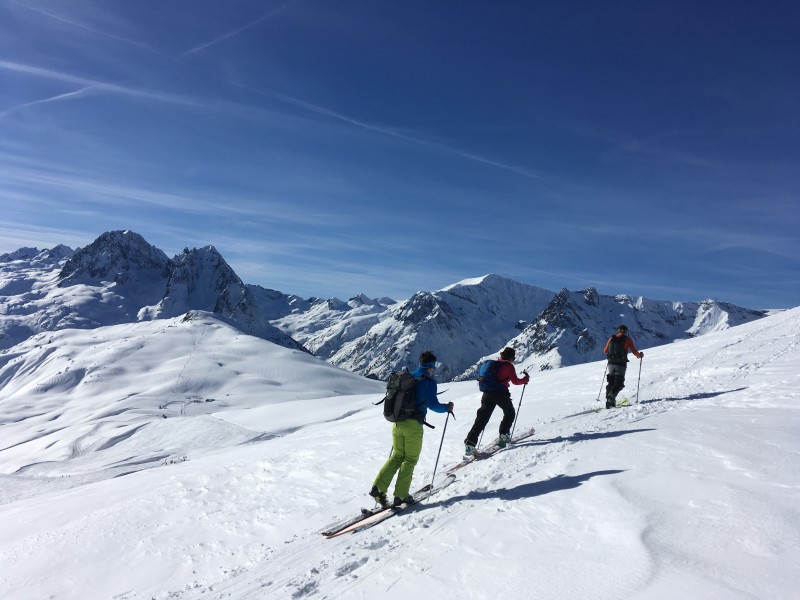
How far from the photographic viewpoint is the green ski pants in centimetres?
838

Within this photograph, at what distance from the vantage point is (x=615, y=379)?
14.8 m

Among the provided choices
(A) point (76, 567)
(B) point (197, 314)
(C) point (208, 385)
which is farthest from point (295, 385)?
(A) point (76, 567)

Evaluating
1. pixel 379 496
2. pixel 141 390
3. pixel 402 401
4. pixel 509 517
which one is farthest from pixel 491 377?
pixel 141 390

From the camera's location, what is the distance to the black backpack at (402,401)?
834cm

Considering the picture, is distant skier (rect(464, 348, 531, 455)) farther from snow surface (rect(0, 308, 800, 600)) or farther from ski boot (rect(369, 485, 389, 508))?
ski boot (rect(369, 485, 389, 508))

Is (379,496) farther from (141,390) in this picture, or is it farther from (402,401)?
(141,390)

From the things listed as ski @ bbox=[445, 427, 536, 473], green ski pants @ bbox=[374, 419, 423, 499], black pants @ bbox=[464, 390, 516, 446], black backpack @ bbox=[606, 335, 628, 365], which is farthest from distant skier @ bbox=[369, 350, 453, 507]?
black backpack @ bbox=[606, 335, 628, 365]

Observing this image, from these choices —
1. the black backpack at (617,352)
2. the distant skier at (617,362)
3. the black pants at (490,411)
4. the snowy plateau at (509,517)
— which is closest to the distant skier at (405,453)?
the snowy plateau at (509,517)

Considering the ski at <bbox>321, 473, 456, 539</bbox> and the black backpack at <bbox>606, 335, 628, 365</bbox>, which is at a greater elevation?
the black backpack at <bbox>606, 335, 628, 365</bbox>

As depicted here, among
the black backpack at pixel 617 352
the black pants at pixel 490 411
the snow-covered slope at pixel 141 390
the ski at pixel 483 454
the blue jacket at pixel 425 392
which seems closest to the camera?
the blue jacket at pixel 425 392

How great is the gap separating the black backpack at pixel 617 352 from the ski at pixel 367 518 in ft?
28.7

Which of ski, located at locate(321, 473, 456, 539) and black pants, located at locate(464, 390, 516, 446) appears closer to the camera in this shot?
ski, located at locate(321, 473, 456, 539)

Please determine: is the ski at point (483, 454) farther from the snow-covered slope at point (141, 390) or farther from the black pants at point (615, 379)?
the snow-covered slope at point (141, 390)

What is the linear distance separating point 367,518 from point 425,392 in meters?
2.22
